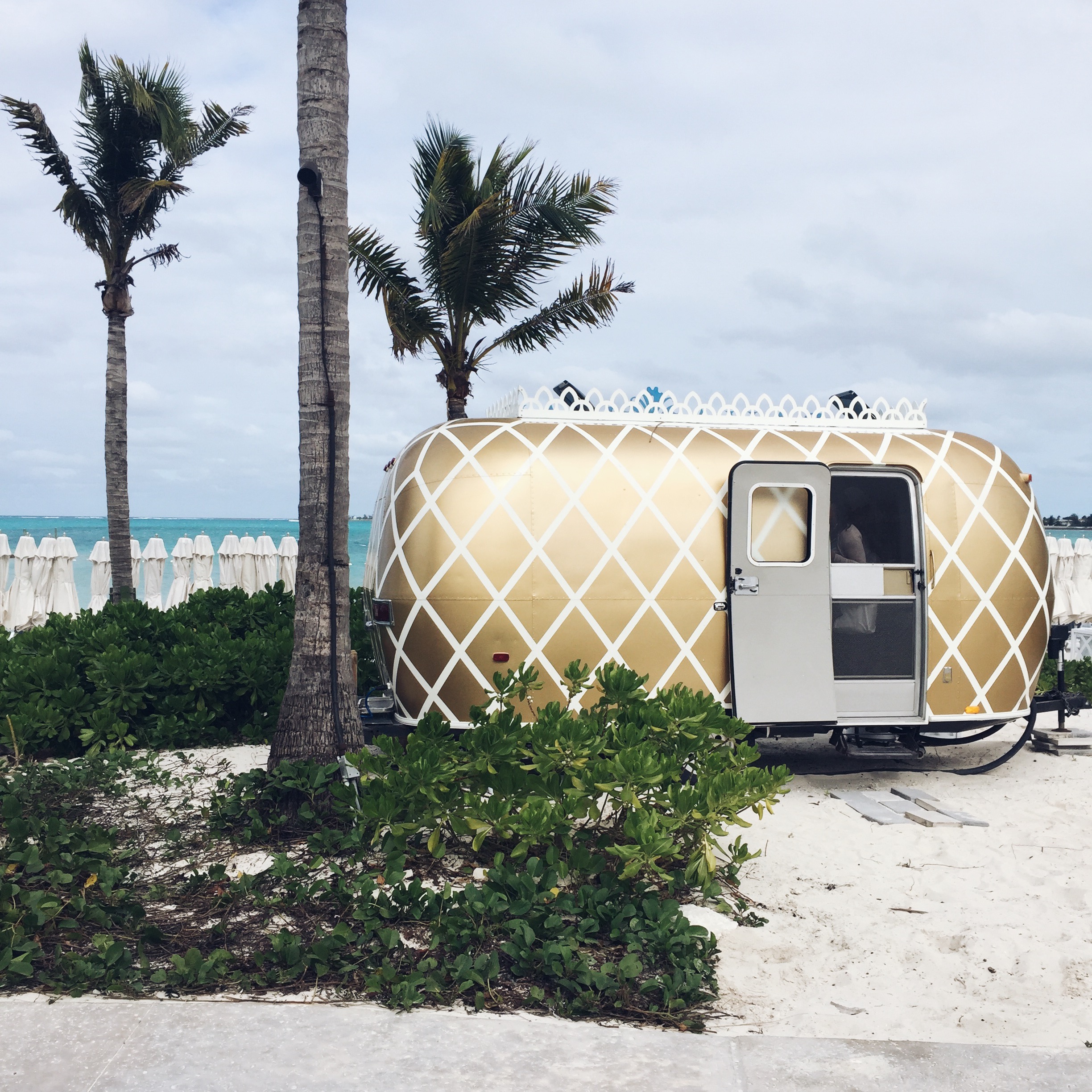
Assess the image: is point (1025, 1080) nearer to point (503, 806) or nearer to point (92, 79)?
point (503, 806)

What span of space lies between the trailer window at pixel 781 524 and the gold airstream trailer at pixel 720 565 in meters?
0.01

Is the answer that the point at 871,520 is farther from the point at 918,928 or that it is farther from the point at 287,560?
the point at 287,560

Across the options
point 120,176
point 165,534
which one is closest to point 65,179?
point 120,176

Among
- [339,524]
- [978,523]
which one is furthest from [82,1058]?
[978,523]

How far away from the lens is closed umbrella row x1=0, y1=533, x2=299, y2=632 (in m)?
14.4

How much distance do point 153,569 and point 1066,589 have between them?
52.5 feet

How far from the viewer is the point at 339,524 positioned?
227 inches

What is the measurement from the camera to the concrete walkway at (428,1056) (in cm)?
306

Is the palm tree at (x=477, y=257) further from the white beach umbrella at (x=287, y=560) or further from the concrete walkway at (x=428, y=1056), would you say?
the concrete walkway at (x=428, y=1056)

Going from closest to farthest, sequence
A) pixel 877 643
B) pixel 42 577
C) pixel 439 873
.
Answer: pixel 439 873, pixel 877 643, pixel 42 577

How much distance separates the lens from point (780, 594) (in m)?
6.93

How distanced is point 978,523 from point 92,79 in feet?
37.0

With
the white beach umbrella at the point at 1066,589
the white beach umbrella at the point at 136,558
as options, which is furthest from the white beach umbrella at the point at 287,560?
the white beach umbrella at the point at 1066,589

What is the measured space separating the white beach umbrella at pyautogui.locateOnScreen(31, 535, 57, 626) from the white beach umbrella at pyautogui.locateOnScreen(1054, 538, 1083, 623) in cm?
1702
